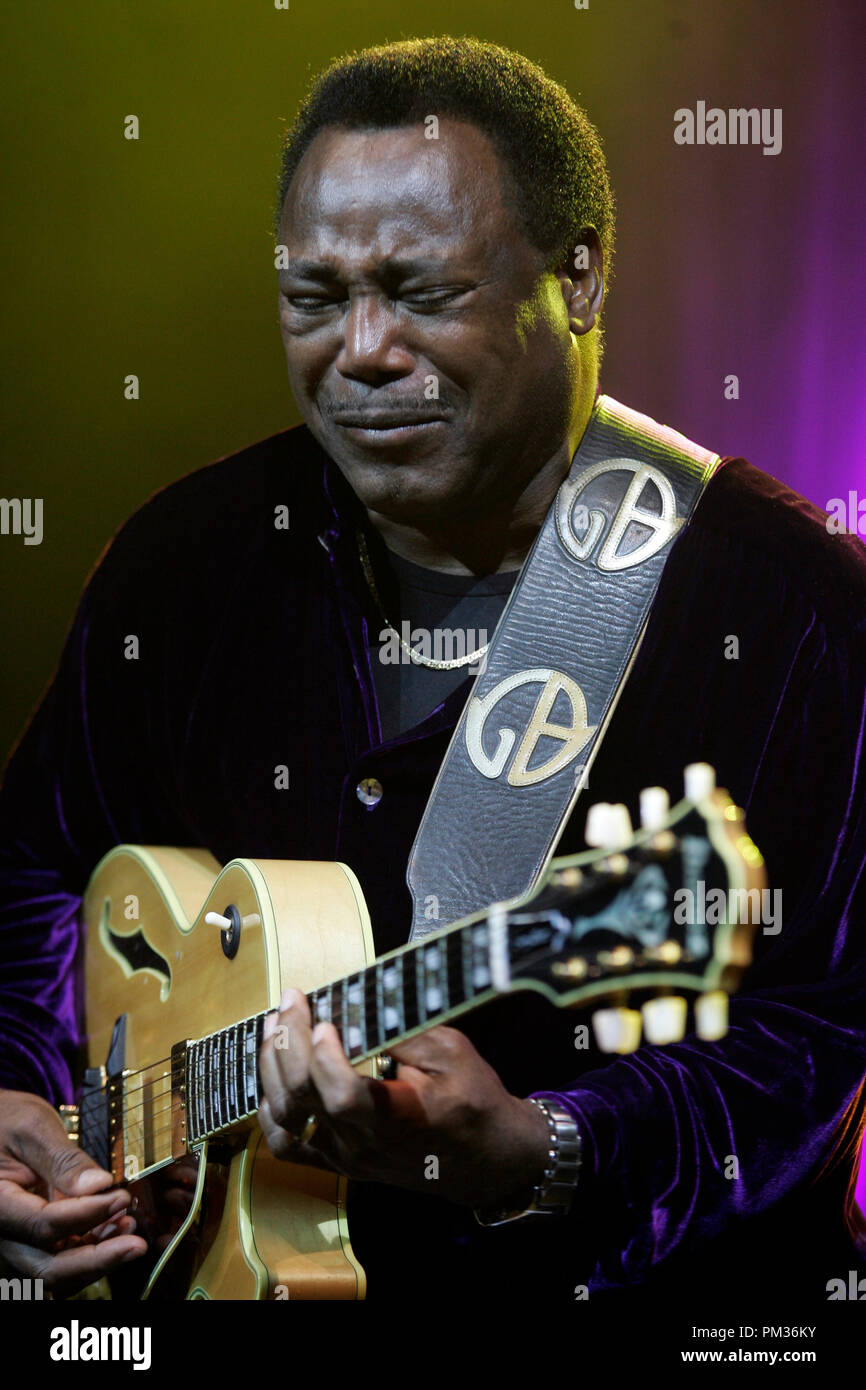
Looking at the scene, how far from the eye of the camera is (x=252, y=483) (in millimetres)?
2188

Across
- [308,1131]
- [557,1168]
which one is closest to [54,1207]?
[308,1131]

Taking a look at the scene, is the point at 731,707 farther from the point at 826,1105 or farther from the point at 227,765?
the point at 227,765

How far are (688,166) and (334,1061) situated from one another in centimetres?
138

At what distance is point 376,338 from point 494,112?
34 centimetres

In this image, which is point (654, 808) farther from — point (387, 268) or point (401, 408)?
point (387, 268)

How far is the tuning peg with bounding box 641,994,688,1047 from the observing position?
1724mm

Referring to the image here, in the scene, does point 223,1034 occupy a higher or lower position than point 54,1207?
higher

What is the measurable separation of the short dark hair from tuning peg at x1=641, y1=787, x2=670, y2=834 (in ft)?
2.33

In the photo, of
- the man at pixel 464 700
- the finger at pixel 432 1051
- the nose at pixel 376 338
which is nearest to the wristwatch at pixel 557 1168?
the man at pixel 464 700

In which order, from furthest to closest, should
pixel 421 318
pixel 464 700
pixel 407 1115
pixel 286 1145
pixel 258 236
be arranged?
pixel 258 236 < pixel 464 700 < pixel 421 318 < pixel 286 1145 < pixel 407 1115

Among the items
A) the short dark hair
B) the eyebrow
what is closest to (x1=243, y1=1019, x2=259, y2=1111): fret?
the eyebrow

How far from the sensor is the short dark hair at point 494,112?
1836 mm

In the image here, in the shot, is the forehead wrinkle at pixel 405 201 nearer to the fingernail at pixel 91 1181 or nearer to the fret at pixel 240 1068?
the fret at pixel 240 1068

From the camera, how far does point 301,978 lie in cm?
172
